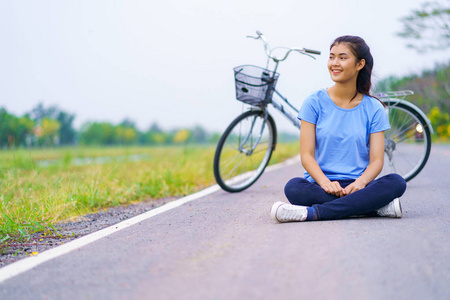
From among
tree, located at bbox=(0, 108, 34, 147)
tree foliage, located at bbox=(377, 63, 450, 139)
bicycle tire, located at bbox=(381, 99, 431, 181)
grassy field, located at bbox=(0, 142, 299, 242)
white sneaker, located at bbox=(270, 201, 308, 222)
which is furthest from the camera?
tree foliage, located at bbox=(377, 63, 450, 139)

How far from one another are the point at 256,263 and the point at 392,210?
1457 mm

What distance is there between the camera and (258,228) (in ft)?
10.5

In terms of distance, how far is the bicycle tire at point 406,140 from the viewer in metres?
5.41

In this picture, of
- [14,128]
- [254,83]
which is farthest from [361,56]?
[14,128]

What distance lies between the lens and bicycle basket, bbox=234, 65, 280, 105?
16.3ft

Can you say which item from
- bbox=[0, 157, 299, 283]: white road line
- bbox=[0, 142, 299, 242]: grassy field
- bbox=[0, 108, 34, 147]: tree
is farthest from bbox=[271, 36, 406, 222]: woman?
bbox=[0, 108, 34, 147]: tree

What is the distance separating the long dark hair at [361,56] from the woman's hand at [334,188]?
2.71ft

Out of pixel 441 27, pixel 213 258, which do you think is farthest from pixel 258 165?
pixel 441 27

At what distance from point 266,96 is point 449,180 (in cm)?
242

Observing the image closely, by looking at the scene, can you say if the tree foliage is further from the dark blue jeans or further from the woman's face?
the dark blue jeans

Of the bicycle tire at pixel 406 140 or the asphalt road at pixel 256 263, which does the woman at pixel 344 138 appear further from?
the bicycle tire at pixel 406 140

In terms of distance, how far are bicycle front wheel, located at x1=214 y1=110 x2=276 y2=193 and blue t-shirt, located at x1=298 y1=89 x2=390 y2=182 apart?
4.86ft

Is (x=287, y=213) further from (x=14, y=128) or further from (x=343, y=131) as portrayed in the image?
(x=14, y=128)

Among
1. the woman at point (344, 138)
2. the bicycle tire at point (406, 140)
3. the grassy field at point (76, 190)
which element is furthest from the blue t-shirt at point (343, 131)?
the grassy field at point (76, 190)
